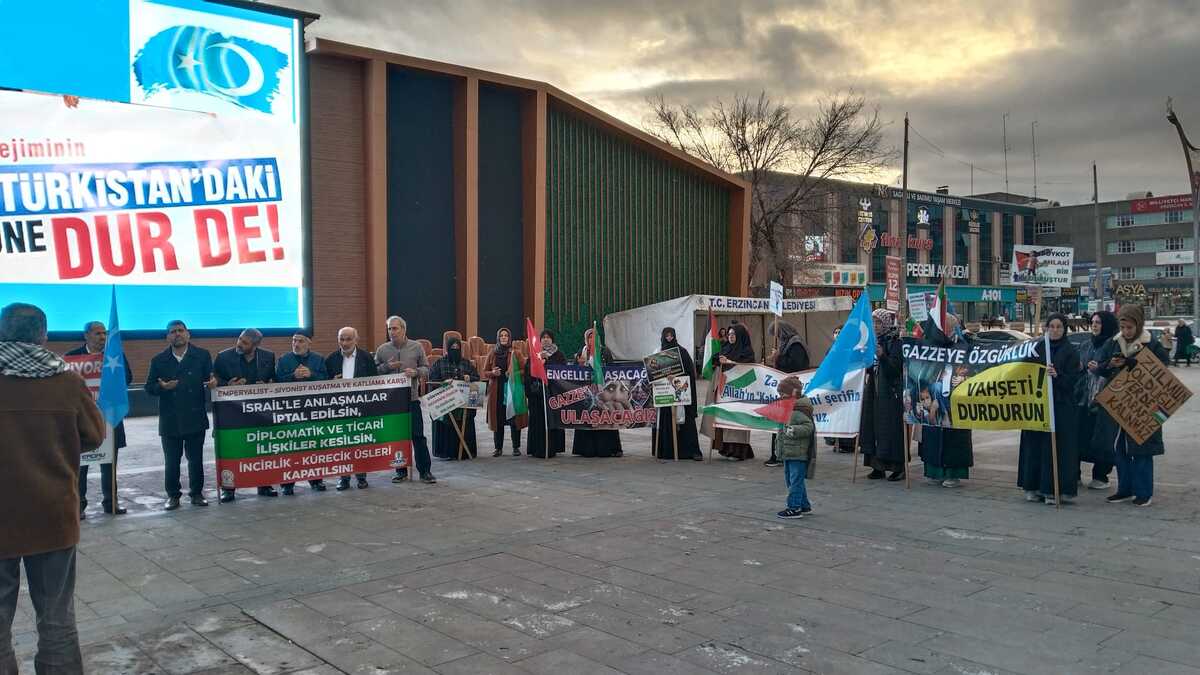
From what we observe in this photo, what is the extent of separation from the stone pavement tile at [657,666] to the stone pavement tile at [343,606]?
1689 millimetres

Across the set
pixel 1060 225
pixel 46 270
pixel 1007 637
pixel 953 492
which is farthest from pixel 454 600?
pixel 1060 225

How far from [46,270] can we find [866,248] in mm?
58130

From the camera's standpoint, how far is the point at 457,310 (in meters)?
25.3

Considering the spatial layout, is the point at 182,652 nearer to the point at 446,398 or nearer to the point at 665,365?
the point at 446,398

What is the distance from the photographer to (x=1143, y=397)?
28.1ft

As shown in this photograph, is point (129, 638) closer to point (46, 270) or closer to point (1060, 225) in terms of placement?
point (46, 270)

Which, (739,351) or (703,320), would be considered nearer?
(739,351)

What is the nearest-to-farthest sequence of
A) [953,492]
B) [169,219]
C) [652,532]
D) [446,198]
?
[652,532]
[953,492]
[169,219]
[446,198]

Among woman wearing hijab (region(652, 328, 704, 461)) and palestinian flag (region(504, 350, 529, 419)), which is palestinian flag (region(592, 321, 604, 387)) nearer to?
woman wearing hijab (region(652, 328, 704, 461))

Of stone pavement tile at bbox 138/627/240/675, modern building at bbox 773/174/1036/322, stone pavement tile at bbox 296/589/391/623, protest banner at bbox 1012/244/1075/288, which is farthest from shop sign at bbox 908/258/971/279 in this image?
stone pavement tile at bbox 138/627/240/675

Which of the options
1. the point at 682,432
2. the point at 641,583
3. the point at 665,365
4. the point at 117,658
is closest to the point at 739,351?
the point at 665,365

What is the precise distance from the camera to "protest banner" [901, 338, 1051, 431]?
8.86 m

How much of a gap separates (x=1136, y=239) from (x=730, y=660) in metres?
103

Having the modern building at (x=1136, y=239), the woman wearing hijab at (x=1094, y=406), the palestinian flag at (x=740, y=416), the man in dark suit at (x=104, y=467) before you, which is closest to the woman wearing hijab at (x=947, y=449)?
the woman wearing hijab at (x=1094, y=406)
